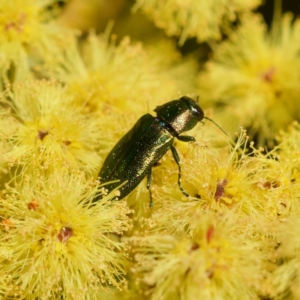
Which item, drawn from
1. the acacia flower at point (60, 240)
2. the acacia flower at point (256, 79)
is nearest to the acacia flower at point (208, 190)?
the acacia flower at point (60, 240)

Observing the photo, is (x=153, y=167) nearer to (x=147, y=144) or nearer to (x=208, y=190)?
(x=147, y=144)

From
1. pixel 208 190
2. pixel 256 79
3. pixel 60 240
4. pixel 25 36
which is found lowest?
pixel 60 240

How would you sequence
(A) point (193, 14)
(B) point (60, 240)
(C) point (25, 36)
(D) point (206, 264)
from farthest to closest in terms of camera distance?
(A) point (193, 14) < (C) point (25, 36) < (B) point (60, 240) < (D) point (206, 264)

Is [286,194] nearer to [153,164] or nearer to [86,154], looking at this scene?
[153,164]

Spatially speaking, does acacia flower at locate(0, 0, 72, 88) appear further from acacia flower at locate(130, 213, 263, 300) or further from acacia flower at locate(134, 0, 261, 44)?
acacia flower at locate(130, 213, 263, 300)

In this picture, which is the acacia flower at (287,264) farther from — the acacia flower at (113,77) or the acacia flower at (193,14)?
the acacia flower at (193,14)

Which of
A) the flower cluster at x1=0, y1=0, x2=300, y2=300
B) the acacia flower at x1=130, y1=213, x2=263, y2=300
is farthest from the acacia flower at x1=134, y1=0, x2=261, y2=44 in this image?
the acacia flower at x1=130, y1=213, x2=263, y2=300

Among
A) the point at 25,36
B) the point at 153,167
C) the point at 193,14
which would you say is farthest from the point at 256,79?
the point at 25,36
